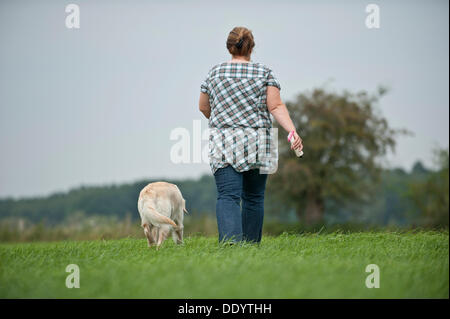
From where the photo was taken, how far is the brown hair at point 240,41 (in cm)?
468

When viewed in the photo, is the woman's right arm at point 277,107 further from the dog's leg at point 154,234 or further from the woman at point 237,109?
the dog's leg at point 154,234

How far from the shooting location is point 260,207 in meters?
4.95

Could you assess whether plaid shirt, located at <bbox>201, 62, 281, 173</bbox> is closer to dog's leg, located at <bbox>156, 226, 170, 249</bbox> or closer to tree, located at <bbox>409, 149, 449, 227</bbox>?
dog's leg, located at <bbox>156, 226, 170, 249</bbox>

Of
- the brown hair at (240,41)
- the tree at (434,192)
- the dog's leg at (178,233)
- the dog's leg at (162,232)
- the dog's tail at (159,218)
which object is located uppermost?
the brown hair at (240,41)

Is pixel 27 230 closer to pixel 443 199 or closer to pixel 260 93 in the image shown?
pixel 260 93

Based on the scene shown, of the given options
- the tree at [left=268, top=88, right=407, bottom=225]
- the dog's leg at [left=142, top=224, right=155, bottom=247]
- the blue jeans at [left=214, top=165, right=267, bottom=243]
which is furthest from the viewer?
the tree at [left=268, top=88, right=407, bottom=225]

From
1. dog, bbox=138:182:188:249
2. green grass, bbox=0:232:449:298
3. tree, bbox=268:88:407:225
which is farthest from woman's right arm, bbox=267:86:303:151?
tree, bbox=268:88:407:225

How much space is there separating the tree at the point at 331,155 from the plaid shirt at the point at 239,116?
71.3 ft

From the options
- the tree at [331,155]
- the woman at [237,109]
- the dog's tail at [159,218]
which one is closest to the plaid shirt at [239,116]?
the woman at [237,109]

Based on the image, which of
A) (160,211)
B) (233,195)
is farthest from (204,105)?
(160,211)

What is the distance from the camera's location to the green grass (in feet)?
9.49

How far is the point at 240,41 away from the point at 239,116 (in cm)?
73

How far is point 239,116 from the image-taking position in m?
4.63

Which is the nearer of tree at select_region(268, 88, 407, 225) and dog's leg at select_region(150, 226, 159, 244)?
dog's leg at select_region(150, 226, 159, 244)
